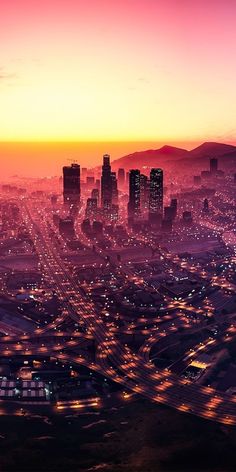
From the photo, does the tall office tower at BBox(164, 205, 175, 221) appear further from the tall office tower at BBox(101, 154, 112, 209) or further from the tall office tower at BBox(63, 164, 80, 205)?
the tall office tower at BBox(63, 164, 80, 205)

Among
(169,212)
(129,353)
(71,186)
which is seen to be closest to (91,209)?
(169,212)

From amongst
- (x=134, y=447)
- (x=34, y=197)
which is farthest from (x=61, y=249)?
(x=34, y=197)

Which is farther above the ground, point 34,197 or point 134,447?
point 34,197

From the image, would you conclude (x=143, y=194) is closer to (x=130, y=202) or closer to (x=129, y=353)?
(x=130, y=202)

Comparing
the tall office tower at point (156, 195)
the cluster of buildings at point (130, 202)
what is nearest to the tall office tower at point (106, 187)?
the cluster of buildings at point (130, 202)

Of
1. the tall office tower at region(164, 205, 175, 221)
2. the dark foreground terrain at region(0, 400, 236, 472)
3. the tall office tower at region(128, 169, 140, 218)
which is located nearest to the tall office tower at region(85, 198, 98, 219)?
the tall office tower at region(128, 169, 140, 218)

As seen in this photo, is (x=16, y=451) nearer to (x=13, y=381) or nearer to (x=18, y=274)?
(x=13, y=381)
